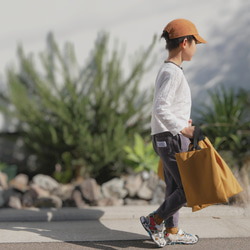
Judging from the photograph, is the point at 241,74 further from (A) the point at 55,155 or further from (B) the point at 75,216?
(B) the point at 75,216

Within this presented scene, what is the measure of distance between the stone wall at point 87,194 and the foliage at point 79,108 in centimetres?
66

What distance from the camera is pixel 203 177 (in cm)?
312

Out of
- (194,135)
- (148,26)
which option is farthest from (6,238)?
(148,26)

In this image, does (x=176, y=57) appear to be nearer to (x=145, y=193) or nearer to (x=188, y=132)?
(x=188, y=132)

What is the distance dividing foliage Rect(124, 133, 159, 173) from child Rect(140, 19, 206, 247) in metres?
2.29

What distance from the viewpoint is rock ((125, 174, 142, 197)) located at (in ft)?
16.8

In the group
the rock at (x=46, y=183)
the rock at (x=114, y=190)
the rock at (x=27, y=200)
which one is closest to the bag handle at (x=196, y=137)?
the rock at (x=114, y=190)

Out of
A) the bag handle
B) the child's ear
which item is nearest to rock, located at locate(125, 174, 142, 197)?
the bag handle

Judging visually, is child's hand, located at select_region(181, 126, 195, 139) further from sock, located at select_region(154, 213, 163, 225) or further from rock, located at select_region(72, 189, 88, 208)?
rock, located at select_region(72, 189, 88, 208)

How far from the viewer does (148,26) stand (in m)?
6.88

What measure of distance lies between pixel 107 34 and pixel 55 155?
6.71 ft

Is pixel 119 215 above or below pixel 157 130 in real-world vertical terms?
below

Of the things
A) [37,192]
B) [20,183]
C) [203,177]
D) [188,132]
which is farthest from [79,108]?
[203,177]

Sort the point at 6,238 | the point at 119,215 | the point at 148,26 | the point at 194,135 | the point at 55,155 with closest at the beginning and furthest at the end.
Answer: the point at 194,135 < the point at 6,238 < the point at 119,215 < the point at 55,155 < the point at 148,26
